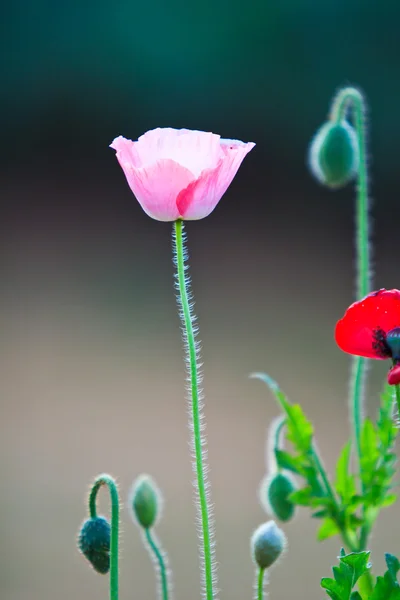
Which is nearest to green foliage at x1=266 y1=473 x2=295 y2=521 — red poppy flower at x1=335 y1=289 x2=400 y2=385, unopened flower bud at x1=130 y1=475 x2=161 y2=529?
unopened flower bud at x1=130 y1=475 x2=161 y2=529

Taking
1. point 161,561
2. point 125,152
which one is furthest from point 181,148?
point 161,561

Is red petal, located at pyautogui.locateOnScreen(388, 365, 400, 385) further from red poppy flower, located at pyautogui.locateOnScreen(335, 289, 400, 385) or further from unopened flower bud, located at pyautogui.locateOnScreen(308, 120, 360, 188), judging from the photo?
unopened flower bud, located at pyautogui.locateOnScreen(308, 120, 360, 188)

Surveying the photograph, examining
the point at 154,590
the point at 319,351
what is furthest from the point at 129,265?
the point at 154,590

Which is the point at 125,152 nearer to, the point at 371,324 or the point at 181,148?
the point at 181,148

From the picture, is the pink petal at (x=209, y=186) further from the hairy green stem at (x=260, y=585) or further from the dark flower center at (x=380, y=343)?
the hairy green stem at (x=260, y=585)

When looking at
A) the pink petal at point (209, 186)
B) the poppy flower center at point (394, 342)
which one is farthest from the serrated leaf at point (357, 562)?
the pink petal at point (209, 186)

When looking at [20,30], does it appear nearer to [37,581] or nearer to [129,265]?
[129,265]
